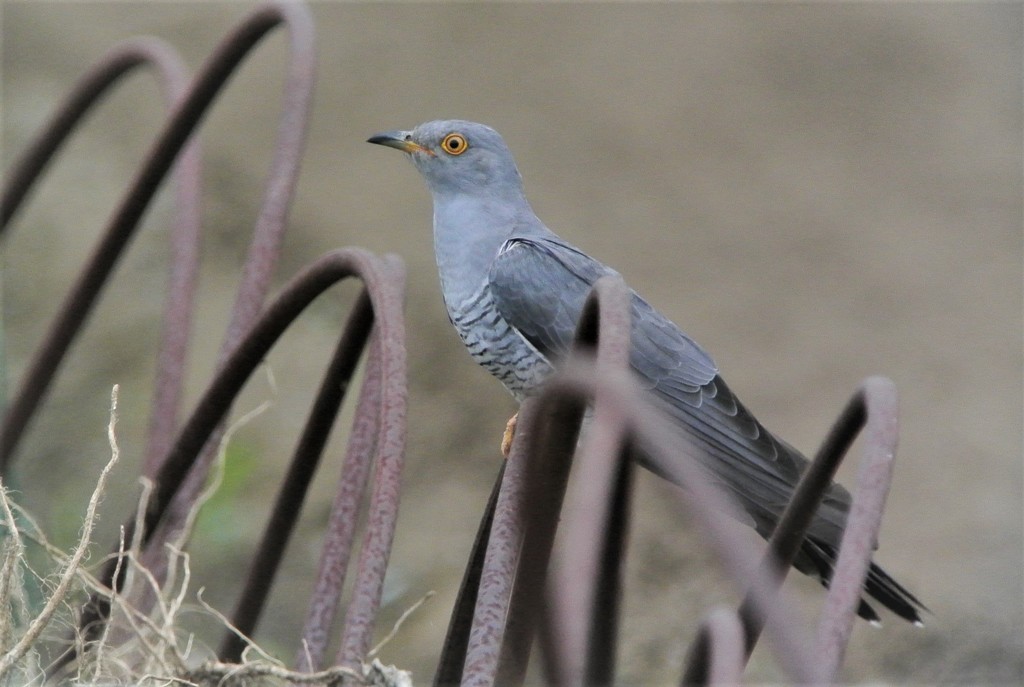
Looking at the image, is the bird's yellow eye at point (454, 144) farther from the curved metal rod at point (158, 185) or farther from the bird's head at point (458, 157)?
the curved metal rod at point (158, 185)

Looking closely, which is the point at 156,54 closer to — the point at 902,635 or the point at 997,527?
the point at 902,635

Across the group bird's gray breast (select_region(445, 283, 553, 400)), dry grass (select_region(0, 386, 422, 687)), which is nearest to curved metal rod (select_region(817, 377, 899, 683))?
dry grass (select_region(0, 386, 422, 687))

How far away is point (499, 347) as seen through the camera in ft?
10.1

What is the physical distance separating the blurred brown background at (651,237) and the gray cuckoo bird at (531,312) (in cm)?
119

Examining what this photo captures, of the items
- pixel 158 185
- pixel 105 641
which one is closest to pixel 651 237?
pixel 158 185

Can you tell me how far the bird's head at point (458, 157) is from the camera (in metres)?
3.40

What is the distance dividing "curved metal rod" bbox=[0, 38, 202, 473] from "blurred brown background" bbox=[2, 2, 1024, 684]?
0.95 metres

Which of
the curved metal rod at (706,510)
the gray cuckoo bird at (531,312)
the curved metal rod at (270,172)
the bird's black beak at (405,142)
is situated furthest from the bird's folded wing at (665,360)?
the curved metal rod at (706,510)

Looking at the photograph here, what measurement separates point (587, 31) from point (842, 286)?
2596 millimetres

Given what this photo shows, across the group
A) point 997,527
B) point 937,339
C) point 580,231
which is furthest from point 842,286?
point 997,527

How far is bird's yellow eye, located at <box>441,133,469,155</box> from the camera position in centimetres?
341

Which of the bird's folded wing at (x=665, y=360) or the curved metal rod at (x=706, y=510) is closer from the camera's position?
the curved metal rod at (x=706, y=510)

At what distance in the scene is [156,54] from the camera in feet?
11.0

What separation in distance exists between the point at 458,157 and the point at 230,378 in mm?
1141
